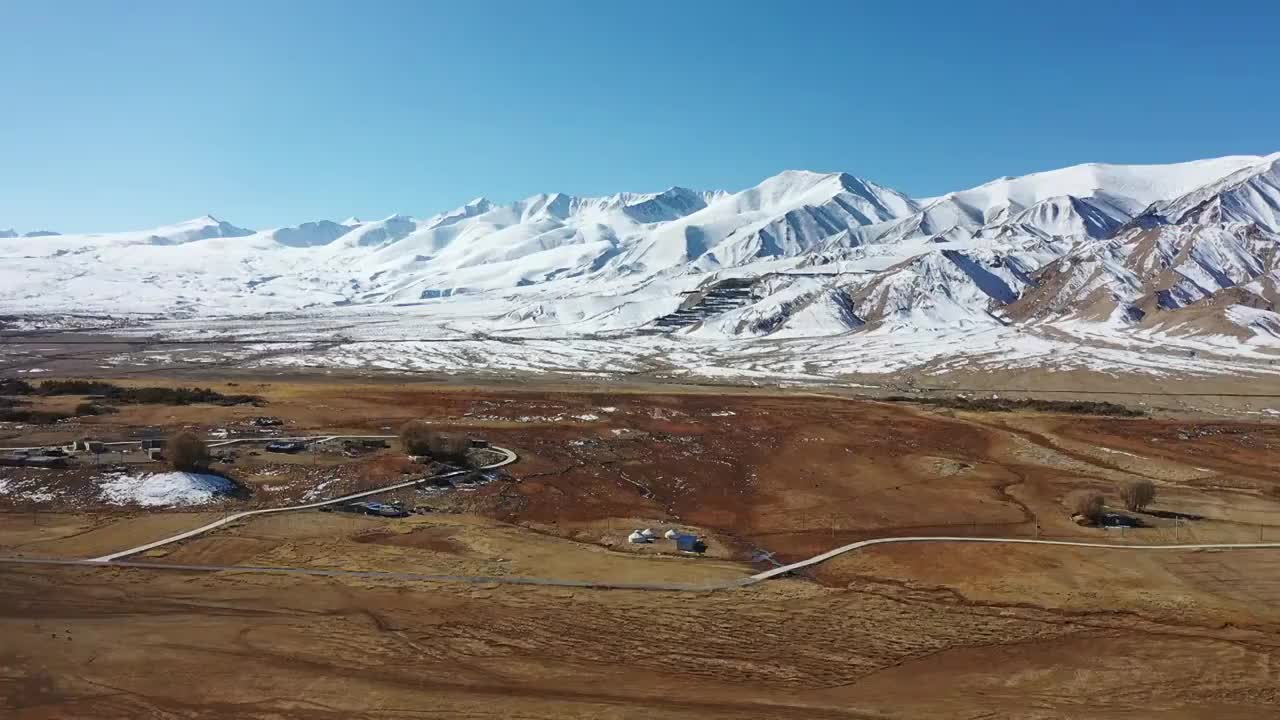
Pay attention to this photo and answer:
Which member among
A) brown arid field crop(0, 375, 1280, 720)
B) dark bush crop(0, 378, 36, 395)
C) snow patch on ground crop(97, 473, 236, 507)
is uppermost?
dark bush crop(0, 378, 36, 395)

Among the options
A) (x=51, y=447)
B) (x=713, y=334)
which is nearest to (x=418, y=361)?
(x=713, y=334)

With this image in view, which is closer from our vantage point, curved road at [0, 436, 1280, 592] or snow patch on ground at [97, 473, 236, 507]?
curved road at [0, 436, 1280, 592]

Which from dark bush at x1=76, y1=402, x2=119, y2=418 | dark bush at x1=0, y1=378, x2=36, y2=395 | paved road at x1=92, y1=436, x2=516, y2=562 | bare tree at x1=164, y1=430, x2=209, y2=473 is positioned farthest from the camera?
dark bush at x1=0, y1=378, x2=36, y2=395

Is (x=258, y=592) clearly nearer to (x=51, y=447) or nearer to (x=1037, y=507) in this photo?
(x=51, y=447)

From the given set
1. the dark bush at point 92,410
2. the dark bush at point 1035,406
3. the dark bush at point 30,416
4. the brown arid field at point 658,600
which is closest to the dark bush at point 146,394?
the dark bush at point 92,410

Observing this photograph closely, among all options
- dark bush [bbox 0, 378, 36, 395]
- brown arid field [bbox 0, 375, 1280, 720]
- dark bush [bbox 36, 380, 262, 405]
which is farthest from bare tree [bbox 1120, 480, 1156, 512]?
dark bush [bbox 0, 378, 36, 395]

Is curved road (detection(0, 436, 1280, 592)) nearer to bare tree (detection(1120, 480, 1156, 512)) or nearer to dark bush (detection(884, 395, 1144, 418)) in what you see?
bare tree (detection(1120, 480, 1156, 512))
